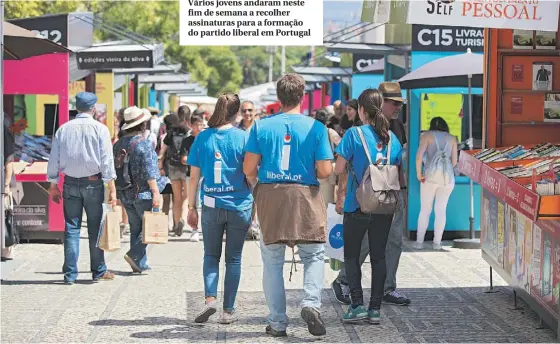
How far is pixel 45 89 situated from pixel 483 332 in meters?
7.53

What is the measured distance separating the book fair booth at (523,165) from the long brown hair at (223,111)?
2.08 metres

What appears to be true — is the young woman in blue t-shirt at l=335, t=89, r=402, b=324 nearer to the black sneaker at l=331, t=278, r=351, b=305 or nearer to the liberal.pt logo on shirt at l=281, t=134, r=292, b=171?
the liberal.pt logo on shirt at l=281, t=134, r=292, b=171

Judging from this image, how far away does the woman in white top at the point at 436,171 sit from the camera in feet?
46.1

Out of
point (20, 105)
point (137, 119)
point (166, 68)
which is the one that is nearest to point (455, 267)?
point (137, 119)

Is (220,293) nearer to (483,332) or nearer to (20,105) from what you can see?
(483,332)

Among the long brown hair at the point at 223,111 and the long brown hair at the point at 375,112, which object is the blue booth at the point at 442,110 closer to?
the long brown hair at the point at 375,112

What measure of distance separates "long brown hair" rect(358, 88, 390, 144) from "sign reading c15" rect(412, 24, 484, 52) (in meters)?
6.82

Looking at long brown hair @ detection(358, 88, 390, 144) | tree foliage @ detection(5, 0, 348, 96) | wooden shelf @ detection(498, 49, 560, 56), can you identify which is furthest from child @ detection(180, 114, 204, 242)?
long brown hair @ detection(358, 88, 390, 144)

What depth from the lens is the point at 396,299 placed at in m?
9.61

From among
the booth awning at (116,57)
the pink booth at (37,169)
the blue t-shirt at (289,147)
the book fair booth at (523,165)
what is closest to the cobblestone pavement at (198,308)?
the book fair booth at (523,165)

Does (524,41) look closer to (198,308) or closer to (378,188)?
(378,188)

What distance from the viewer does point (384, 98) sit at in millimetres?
9688

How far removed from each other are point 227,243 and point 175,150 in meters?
7.12

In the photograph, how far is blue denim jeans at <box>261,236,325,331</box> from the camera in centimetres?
805
